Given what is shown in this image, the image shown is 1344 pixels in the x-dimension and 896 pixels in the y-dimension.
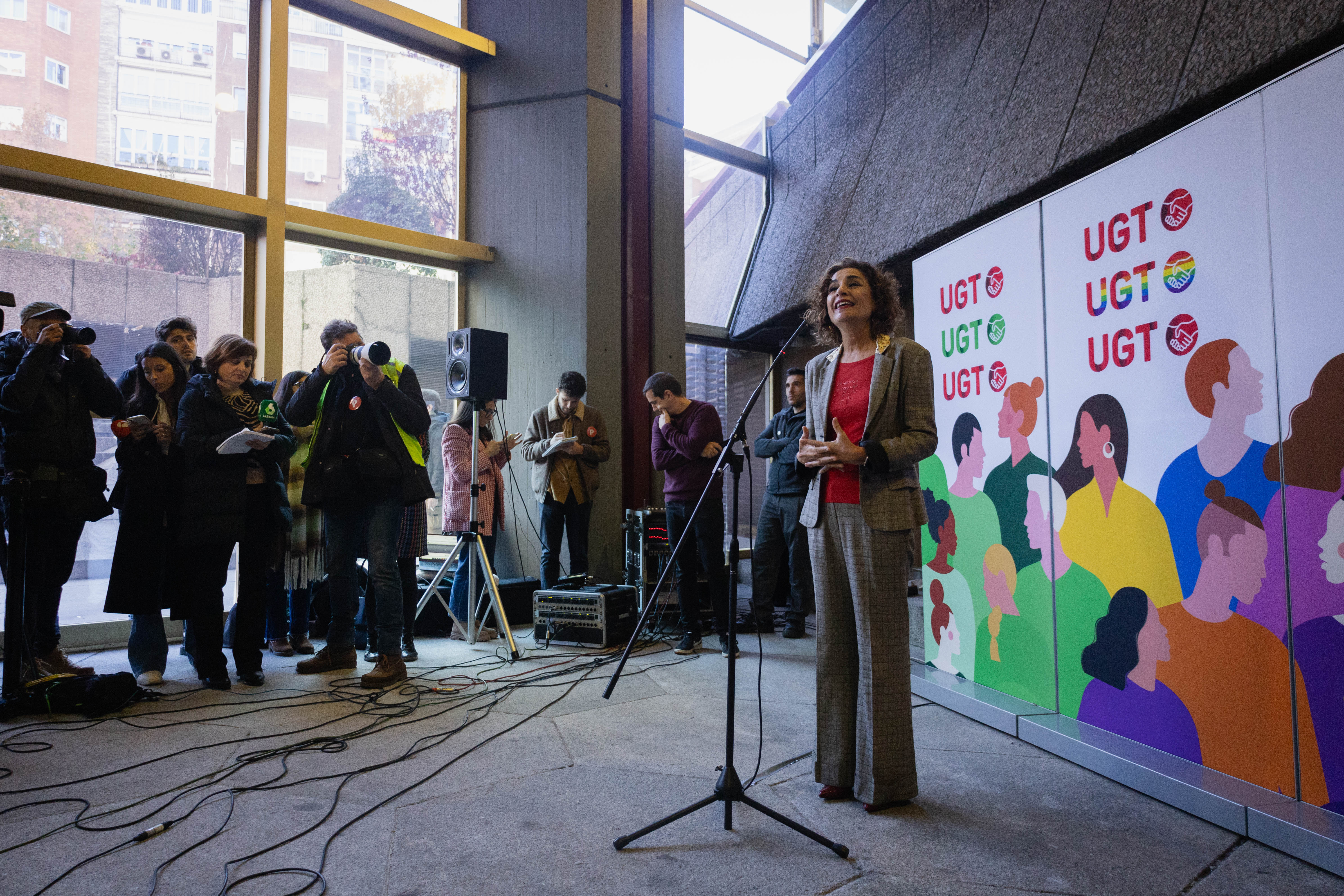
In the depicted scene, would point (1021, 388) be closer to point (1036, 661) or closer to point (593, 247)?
point (1036, 661)

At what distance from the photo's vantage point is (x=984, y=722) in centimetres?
293

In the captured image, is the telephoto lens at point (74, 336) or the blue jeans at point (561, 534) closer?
the telephoto lens at point (74, 336)

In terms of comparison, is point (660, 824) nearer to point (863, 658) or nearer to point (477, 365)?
point (863, 658)

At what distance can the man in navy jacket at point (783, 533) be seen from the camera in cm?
464

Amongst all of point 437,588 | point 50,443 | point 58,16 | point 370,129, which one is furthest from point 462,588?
point 58,16

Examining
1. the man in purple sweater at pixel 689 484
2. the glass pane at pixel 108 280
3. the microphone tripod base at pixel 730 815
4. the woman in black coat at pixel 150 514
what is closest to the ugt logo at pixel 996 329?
the man in purple sweater at pixel 689 484

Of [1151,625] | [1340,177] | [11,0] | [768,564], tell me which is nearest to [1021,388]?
[1151,625]

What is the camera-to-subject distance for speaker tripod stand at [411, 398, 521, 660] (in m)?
4.05

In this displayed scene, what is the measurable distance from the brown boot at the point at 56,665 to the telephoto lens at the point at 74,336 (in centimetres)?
139

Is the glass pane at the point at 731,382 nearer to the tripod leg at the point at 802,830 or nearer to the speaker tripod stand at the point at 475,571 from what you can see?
the speaker tripod stand at the point at 475,571

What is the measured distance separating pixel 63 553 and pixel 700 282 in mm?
5034

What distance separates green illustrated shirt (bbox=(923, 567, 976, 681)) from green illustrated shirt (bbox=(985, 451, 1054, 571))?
A: 1.07ft

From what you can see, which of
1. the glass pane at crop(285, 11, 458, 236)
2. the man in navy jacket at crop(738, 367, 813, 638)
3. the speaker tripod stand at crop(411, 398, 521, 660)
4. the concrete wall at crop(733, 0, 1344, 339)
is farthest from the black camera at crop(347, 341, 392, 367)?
the concrete wall at crop(733, 0, 1344, 339)

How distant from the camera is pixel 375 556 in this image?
10.9 ft
